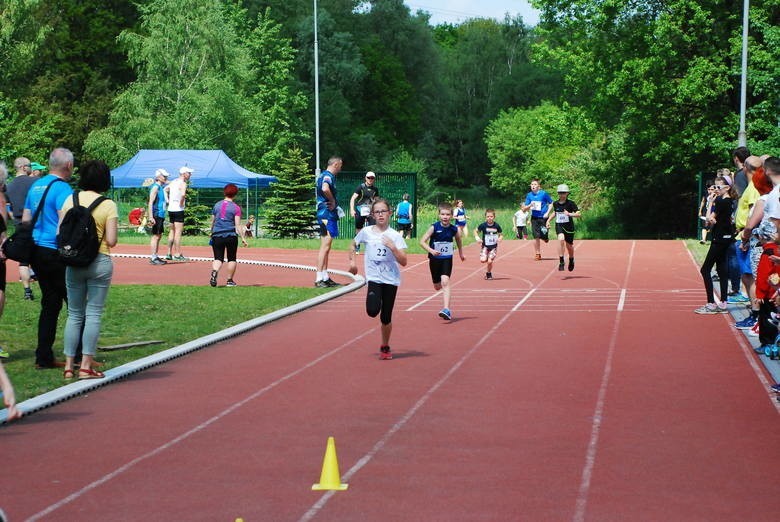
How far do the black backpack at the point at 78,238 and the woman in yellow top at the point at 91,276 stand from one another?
0.10 meters

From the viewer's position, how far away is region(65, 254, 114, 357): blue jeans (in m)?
9.82

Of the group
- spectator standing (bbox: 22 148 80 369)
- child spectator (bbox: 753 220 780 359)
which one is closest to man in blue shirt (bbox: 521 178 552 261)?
child spectator (bbox: 753 220 780 359)

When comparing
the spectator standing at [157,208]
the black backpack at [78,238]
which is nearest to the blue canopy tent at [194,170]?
the spectator standing at [157,208]

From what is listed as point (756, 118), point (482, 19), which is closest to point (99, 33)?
point (756, 118)

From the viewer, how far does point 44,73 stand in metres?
64.4

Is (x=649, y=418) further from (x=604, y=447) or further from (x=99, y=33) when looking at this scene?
(x=99, y=33)

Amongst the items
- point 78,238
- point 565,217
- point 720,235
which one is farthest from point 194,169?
point 78,238

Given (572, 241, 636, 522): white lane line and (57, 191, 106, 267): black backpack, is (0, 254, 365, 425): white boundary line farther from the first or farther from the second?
(572, 241, 636, 522): white lane line

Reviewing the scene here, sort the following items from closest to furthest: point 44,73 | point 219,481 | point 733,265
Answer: point 219,481 → point 733,265 → point 44,73

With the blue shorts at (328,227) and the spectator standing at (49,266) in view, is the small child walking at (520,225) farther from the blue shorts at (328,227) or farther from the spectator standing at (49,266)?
the spectator standing at (49,266)

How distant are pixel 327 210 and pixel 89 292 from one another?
911 centimetres

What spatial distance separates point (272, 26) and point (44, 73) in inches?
669

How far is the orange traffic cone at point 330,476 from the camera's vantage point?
255 inches

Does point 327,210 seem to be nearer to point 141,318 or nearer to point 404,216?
point 141,318
